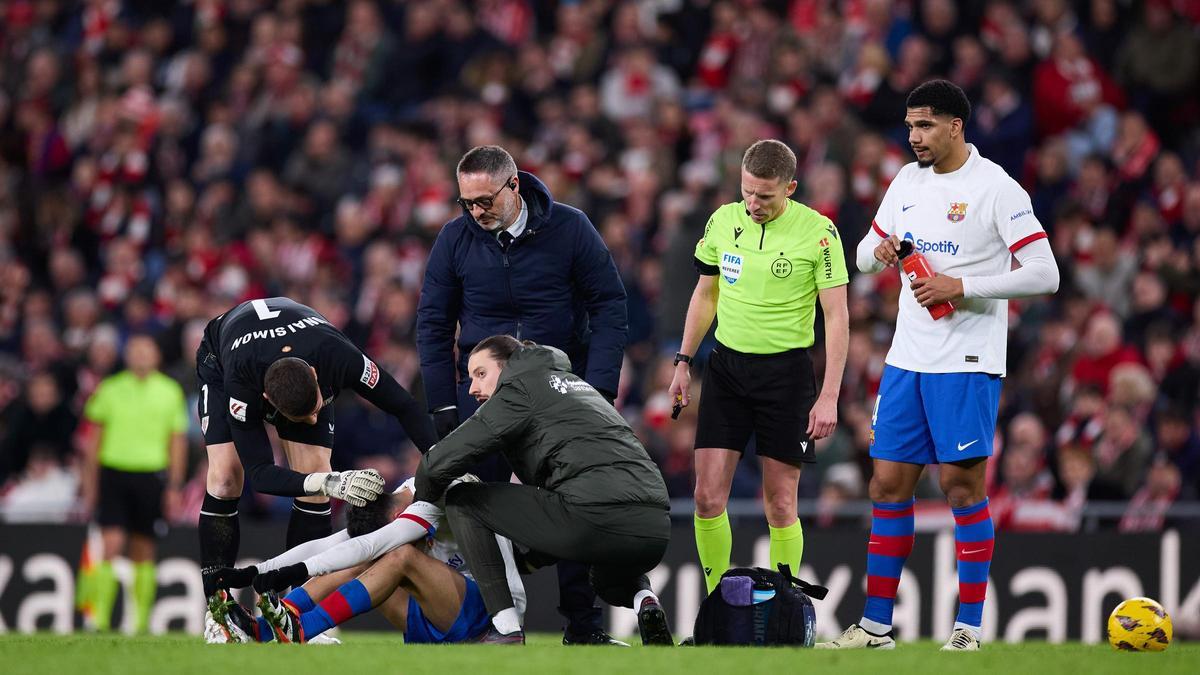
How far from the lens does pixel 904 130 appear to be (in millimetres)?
15289

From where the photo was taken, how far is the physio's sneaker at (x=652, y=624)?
26.7 feet

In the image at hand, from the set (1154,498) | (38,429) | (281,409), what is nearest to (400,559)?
(281,409)

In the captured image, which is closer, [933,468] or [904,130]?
[933,468]

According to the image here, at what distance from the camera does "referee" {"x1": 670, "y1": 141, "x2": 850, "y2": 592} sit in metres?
8.54

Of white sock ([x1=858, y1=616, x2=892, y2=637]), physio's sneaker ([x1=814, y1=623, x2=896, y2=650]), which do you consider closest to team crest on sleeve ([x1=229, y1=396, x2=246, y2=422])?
physio's sneaker ([x1=814, y1=623, x2=896, y2=650])

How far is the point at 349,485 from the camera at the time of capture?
7.90 metres

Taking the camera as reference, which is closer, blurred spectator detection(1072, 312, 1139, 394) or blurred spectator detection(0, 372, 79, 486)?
blurred spectator detection(1072, 312, 1139, 394)

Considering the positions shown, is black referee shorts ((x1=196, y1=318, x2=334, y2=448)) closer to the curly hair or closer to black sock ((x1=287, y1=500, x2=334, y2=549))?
black sock ((x1=287, y1=500, x2=334, y2=549))

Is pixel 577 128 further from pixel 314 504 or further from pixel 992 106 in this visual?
pixel 314 504

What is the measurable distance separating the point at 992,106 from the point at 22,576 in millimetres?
8807

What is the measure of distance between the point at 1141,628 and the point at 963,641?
891 mm

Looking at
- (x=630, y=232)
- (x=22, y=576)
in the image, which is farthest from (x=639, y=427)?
(x=22, y=576)

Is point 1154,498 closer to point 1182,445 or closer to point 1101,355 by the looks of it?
point 1182,445

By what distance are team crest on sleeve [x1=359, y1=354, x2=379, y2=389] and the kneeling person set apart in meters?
0.81
